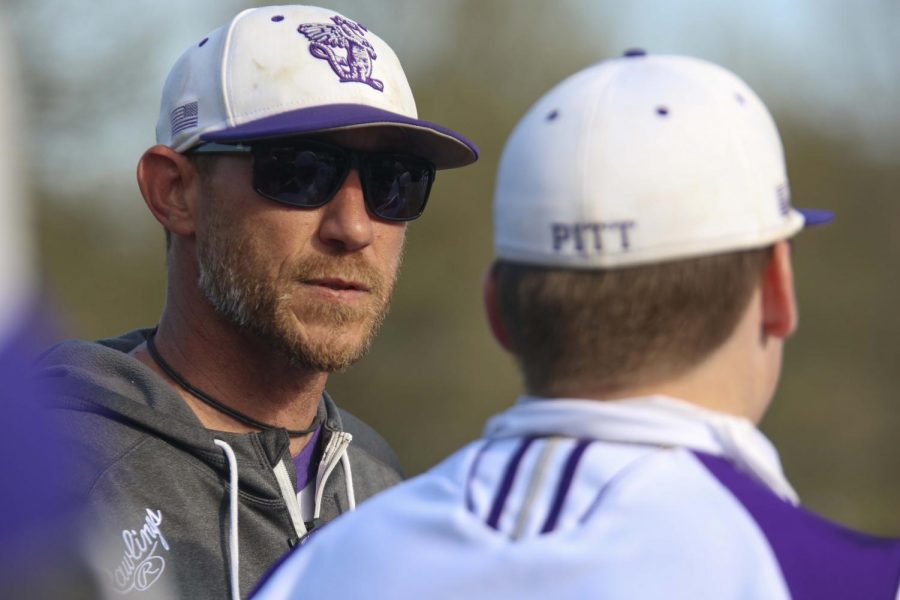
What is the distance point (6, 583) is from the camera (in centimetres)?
88

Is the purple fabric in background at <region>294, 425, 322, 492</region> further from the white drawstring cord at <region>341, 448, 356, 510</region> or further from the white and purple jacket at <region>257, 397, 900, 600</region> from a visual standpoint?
the white and purple jacket at <region>257, 397, 900, 600</region>

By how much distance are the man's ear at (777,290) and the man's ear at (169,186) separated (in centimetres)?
182

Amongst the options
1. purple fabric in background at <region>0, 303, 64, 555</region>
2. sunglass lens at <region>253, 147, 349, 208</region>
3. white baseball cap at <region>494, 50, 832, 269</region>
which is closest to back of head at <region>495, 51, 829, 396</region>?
white baseball cap at <region>494, 50, 832, 269</region>

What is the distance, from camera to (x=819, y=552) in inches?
62.8

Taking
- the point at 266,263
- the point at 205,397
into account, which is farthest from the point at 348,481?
the point at 266,263

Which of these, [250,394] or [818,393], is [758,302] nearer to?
[250,394]

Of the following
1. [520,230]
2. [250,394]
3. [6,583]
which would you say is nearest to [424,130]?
[250,394]

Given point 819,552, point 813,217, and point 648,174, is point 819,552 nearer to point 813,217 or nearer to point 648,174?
point 648,174

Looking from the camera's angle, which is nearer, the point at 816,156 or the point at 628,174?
the point at 628,174

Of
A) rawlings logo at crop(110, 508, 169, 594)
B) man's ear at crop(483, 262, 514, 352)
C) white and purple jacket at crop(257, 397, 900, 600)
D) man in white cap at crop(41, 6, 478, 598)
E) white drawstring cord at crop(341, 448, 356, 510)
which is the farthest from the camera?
white drawstring cord at crop(341, 448, 356, 510)

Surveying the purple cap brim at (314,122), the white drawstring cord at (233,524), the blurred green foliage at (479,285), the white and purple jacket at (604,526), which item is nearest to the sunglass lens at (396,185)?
the purple cap brim at (314,122)

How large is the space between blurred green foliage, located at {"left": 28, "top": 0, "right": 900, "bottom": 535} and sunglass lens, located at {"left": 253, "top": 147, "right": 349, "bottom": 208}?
10.7m

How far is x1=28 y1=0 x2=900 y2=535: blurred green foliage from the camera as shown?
1445 cm

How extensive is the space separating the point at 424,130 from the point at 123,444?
3.63 ft
